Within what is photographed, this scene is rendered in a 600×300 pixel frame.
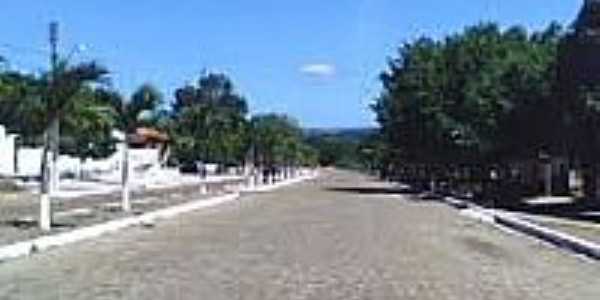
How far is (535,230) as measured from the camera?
39094mm

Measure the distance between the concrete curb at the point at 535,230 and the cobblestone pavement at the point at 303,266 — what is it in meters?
0.65

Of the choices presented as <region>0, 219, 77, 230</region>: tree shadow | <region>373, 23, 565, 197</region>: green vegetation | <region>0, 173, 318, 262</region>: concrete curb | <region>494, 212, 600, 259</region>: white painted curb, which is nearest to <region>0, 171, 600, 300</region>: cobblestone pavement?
<region>0, 173, 318, 262</region>: concrete curb

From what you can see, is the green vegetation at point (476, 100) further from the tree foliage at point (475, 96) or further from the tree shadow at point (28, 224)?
the tree shadow at point (28, 224)

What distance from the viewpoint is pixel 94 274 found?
72.9 ft

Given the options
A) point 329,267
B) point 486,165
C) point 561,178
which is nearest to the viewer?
point 329,267

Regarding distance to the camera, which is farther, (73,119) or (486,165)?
(486,165)

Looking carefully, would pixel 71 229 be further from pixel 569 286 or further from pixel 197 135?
pixel 197 135

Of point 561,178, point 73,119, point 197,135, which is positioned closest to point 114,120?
point 73,119

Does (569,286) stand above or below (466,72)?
below

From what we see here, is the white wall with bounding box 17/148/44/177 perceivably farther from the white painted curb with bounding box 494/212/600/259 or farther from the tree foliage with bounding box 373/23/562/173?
the white painted curb with bounding box 494/212/600/259

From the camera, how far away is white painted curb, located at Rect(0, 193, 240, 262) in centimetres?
2728

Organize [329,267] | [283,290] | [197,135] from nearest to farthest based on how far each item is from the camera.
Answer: [283,290]
[329,267]
[197,135]

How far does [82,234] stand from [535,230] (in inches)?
492

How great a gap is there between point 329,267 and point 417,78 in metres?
73.9
